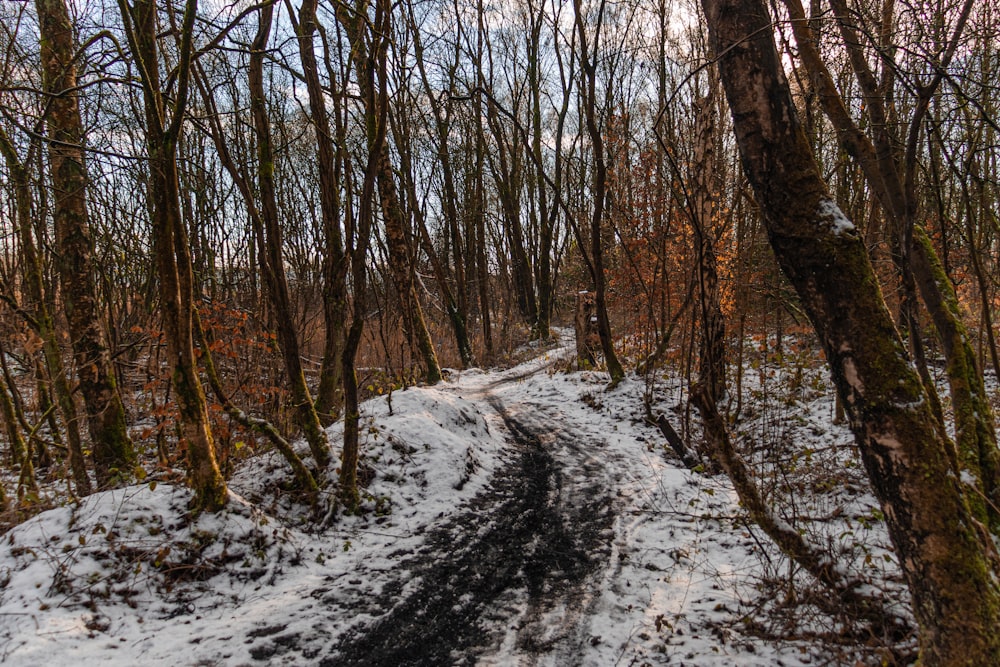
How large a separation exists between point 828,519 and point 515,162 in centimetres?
1658

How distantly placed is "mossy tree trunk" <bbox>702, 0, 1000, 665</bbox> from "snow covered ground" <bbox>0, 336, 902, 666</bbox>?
2.38 ft

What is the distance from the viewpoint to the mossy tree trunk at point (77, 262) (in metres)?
5.70

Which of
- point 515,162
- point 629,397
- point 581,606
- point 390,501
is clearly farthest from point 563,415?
point 515,162

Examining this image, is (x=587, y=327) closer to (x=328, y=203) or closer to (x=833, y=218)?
(x=328, y=203)

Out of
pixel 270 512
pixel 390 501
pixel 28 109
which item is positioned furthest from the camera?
pixel 28 109

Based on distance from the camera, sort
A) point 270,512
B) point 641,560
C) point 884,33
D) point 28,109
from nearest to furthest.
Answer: point 884,33 → point 641,560 → point 270,512 → point 28,109

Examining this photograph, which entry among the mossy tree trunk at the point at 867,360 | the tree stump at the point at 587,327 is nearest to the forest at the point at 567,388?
the mossy tree trunk at the point at 867,360

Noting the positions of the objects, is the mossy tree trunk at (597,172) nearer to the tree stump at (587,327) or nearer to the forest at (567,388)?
the forest at (567,388)

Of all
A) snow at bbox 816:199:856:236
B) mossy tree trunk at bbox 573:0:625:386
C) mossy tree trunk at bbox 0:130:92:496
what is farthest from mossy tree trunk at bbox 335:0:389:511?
mossy tree trunk at bbox 573:0:625:386

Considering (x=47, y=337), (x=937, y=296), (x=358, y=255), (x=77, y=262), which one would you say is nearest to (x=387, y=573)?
(x=358, y=255)

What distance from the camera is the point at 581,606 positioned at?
3.47 metres

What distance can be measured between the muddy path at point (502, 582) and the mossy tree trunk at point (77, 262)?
4166mm

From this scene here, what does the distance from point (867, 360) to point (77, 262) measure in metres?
7.49

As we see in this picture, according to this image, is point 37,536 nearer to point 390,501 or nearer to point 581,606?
point 390,501
